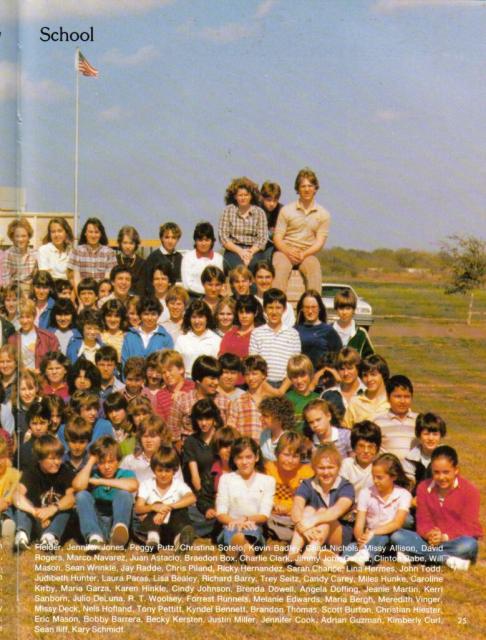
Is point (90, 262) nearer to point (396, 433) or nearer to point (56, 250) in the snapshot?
point (56, 250)

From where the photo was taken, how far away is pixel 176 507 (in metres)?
5.32

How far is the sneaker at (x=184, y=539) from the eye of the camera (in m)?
5.27

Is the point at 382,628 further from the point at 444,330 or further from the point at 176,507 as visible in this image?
the point at 444,330

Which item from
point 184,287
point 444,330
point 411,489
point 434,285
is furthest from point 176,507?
point 434,285

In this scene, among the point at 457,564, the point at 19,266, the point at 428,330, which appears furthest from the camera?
the point at 428,330

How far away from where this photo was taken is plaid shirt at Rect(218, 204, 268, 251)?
7.02 m

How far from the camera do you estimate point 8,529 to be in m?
5.23

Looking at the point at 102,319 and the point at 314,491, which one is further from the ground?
the point at 102,319

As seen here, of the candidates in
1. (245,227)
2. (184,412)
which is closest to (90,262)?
(245,227)

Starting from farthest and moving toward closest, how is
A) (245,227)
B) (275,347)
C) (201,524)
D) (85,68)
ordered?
(245,227) → (85,68) → (275,347) → (201,524)

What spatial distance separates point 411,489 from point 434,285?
1569 centimetres

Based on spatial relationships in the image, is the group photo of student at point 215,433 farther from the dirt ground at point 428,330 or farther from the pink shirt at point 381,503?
the dirt ground at point 428,330

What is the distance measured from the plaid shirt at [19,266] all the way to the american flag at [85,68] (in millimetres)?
1277

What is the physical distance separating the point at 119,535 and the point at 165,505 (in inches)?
11.7
